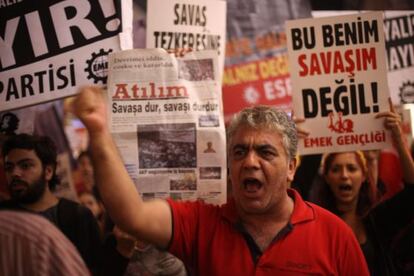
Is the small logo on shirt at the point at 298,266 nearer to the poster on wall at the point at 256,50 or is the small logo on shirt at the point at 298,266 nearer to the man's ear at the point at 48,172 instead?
the man's ear at the point at 48,172

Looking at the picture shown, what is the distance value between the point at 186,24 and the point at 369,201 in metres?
1.29

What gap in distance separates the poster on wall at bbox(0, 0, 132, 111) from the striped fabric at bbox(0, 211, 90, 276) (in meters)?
1.41

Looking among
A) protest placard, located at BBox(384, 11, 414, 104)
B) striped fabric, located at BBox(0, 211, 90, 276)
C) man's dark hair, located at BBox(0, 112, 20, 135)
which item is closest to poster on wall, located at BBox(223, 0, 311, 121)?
protest placard, located at BBox(384, 11, 414, 104)

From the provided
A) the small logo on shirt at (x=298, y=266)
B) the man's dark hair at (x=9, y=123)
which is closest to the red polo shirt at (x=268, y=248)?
the small logo on shirt at (x=298, y=266)

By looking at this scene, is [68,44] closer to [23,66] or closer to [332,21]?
[23,66]

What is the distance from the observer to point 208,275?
5.97 feet

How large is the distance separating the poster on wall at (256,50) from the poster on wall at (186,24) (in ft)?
4.71

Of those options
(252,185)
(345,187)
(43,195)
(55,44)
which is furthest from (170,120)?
(345,187)

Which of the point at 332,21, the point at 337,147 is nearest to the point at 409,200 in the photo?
the point at 337,147

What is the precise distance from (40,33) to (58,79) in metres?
0.22

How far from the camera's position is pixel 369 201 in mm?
2947

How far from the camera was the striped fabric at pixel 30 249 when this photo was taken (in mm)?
956

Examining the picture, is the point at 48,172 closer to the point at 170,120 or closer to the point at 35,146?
the point at 35,146

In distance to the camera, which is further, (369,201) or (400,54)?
(400,54)
